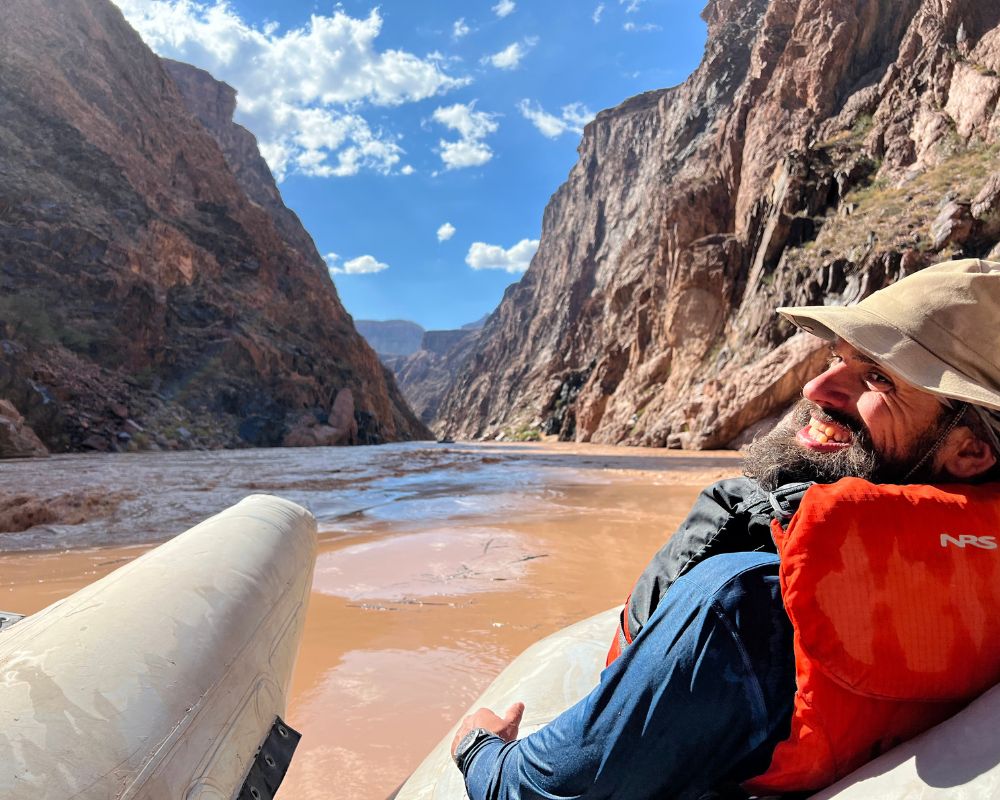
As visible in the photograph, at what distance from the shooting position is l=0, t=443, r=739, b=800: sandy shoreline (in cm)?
180

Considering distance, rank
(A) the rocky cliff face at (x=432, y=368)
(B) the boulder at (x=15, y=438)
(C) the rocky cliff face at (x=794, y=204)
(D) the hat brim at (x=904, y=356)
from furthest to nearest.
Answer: (A) the rocky cliff face at (x=432, y=368), (C) the rocky cliff face at (x=794, y=204), (B) the boulder at (x=15, y=438), (D) the hat brim at (x=904, y=356)

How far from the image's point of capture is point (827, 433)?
3.64 ft

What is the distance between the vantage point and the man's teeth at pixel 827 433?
3.57 feet

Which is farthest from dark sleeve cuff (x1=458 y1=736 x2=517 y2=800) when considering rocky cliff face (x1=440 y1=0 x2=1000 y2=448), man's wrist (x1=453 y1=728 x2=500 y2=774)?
rocky cliff face (x1=440 y1=0 x2=1000 y2=448)

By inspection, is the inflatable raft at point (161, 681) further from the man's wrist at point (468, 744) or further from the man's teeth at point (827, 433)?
the man's teeth at point (827, 433)

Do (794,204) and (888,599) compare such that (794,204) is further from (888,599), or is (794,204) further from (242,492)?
(888,599)

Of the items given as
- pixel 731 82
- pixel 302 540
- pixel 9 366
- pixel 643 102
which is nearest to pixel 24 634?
pixel 302 540

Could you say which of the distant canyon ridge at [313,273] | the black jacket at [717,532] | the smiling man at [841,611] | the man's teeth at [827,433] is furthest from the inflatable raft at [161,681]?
the distant canyon ridge at [313,273]

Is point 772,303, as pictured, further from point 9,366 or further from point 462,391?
point 462,391

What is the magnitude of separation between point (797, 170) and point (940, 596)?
23.2m

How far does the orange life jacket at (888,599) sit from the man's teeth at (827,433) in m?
0.32

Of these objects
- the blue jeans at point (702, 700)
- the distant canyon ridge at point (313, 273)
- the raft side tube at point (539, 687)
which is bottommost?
the raft side tube at point (539, 687)

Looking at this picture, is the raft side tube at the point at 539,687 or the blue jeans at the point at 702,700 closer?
the blue jeans at the point at 702,700

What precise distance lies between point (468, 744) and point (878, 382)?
42.1 inches
